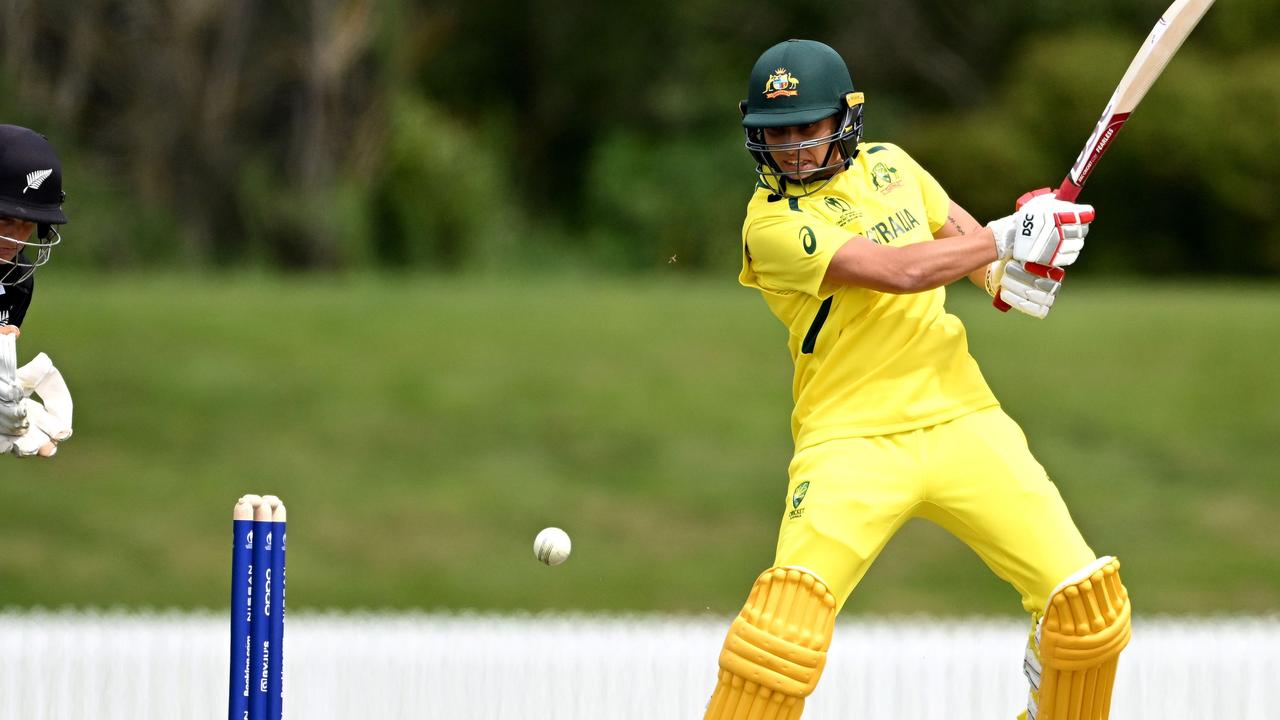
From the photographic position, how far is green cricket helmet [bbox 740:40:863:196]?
4254 millimetres

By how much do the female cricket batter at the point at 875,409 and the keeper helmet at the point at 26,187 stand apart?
5.03ft

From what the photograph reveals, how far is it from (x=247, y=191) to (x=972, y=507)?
13.3 metres

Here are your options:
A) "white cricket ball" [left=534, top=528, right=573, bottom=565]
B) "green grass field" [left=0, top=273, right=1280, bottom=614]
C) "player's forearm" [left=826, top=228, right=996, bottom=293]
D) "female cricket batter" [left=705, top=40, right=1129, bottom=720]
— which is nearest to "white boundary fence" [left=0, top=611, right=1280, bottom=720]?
"white cricket ball" [left=534, top=528, right=573, bottom=565]

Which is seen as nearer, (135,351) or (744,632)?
(744,632)

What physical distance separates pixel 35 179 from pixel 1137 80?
95.2 inches

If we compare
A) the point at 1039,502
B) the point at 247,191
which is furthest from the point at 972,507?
the point at 247,191

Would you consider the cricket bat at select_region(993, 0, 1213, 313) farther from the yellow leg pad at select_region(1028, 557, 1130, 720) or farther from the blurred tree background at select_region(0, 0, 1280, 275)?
the blurred tree background at select_region(0, 0, 1280, 275)

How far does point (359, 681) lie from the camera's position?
6.03m

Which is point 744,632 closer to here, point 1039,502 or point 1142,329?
point 1039,502

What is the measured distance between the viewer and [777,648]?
4.08 m

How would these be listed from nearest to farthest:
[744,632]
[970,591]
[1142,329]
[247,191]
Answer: [744,632], [970,591], [1142,329], [247,191]

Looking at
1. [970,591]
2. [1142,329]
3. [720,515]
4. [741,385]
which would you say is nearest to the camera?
[970,591]

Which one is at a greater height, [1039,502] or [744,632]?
[1039,502]

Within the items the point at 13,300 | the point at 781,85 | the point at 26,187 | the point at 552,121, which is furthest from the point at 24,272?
the point at 552,121
